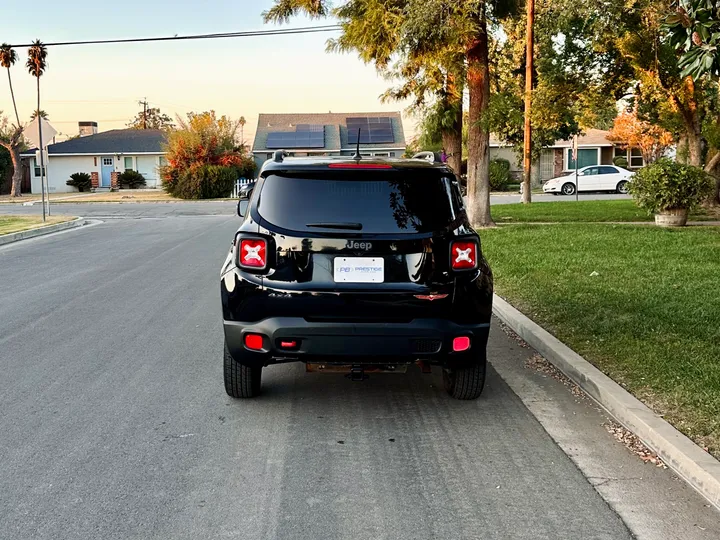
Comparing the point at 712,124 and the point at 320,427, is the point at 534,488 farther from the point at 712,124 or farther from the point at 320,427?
the point at 712,124

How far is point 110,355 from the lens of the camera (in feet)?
23.8

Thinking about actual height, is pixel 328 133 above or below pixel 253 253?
above

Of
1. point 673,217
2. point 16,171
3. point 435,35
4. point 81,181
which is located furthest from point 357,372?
point 81,181

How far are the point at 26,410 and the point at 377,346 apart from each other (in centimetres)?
256

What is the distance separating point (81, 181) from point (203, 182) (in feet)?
54.5

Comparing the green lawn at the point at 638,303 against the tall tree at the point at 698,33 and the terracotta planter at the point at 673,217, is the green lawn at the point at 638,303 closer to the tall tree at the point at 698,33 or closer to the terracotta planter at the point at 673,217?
the terracotta planter at the point at 673,217

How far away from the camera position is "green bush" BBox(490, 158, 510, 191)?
152 feet

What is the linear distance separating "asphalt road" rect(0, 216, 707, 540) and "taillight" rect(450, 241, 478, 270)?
107 centimetres

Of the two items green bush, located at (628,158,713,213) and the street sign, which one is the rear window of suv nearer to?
green bush, located at (628,158,713,213)

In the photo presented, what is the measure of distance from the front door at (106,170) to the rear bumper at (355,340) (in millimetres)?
57332

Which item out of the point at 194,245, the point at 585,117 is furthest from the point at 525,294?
the point at 585,117

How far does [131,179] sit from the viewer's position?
57375 millimetres

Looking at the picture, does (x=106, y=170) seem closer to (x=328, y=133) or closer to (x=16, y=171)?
(x=16, y=171)

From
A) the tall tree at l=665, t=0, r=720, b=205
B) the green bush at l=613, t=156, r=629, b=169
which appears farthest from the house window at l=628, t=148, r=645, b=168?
the tall tree at l=665, t=0, r=720, b=205
